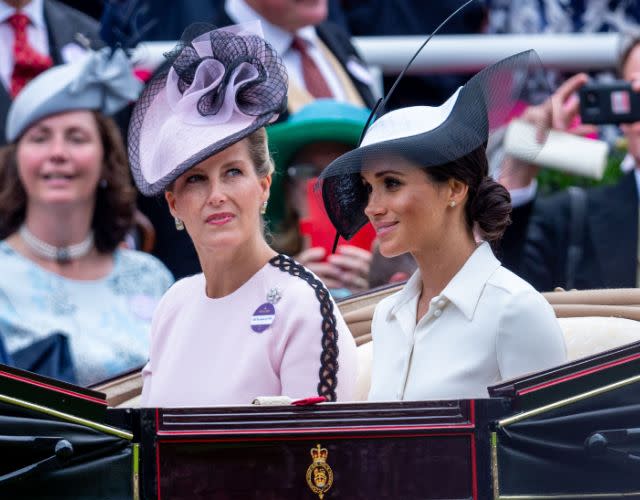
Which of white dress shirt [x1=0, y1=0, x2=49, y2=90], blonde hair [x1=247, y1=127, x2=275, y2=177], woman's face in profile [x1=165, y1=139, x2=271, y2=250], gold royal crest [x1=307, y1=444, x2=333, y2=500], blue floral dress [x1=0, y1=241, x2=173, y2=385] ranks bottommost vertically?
gold royal crest [x1=307, y1=444, x2=333, y2=500]

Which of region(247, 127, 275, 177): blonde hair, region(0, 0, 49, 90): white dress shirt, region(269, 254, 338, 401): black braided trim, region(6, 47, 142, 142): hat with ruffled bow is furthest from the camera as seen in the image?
region(0, 0, 49, 90): white dress shirt

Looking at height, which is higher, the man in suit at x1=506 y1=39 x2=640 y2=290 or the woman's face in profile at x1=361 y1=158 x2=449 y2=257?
the man in suit at x1=506 y1=39 x2=640 y2=290

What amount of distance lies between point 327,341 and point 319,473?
426 millimetres

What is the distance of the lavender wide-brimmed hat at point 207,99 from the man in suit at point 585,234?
1686 mm

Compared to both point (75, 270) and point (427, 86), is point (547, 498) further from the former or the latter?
point (427, 86)

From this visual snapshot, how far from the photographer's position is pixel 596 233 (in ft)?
16.2

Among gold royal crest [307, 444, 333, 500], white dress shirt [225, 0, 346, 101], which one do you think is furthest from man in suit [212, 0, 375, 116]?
gold royal crest [307, 444, 333, 500]

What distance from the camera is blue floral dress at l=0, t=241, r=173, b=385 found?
477 centimetres

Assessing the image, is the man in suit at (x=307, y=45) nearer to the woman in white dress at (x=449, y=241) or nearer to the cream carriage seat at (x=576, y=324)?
the cream carriage seat at (x=576, y=324)

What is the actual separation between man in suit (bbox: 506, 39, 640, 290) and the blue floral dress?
3.93ft

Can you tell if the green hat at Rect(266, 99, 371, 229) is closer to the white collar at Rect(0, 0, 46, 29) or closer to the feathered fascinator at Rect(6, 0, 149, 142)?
the feathered fascinator at Rect(6, 0, 149, 142)

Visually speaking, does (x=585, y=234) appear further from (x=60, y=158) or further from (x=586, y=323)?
(x=60, y=158)

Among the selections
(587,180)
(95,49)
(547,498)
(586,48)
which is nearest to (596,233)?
(587,180)

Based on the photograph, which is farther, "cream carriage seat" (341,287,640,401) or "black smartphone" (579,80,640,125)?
"black smartphone" (579,80,640,125)
